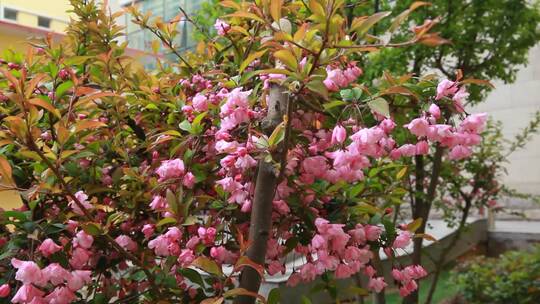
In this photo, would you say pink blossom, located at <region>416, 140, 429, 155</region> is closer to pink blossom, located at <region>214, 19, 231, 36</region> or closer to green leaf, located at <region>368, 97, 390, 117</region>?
green leaf, located at <region>368, 97, 390, 117</region>

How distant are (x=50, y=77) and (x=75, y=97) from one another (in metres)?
0.20

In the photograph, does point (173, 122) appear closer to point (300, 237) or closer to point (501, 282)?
point (300, 237)

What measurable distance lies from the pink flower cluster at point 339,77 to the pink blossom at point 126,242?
1.91ft

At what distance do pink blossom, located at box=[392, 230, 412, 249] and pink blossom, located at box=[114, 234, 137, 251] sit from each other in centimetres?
61

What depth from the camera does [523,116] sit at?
23.8ft

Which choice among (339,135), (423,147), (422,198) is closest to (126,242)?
(339,135)

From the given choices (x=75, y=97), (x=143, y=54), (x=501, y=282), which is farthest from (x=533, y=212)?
(x=75, y=97)

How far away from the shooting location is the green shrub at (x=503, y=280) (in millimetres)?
3217

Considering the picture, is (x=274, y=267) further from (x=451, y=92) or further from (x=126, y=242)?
(x=451, y=92)

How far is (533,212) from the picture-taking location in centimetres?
723

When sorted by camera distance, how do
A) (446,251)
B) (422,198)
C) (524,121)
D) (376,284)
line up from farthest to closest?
(524,121) → (446,251) → (422,198) → (376,284)

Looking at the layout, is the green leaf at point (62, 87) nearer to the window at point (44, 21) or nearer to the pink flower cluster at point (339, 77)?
the pink flower cluster at point (339, 77)

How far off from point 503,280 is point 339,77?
293 cm

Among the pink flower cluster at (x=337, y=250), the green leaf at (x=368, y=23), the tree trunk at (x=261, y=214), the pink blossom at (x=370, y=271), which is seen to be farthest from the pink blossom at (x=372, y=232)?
the green leaf at (x=368, y=23)
